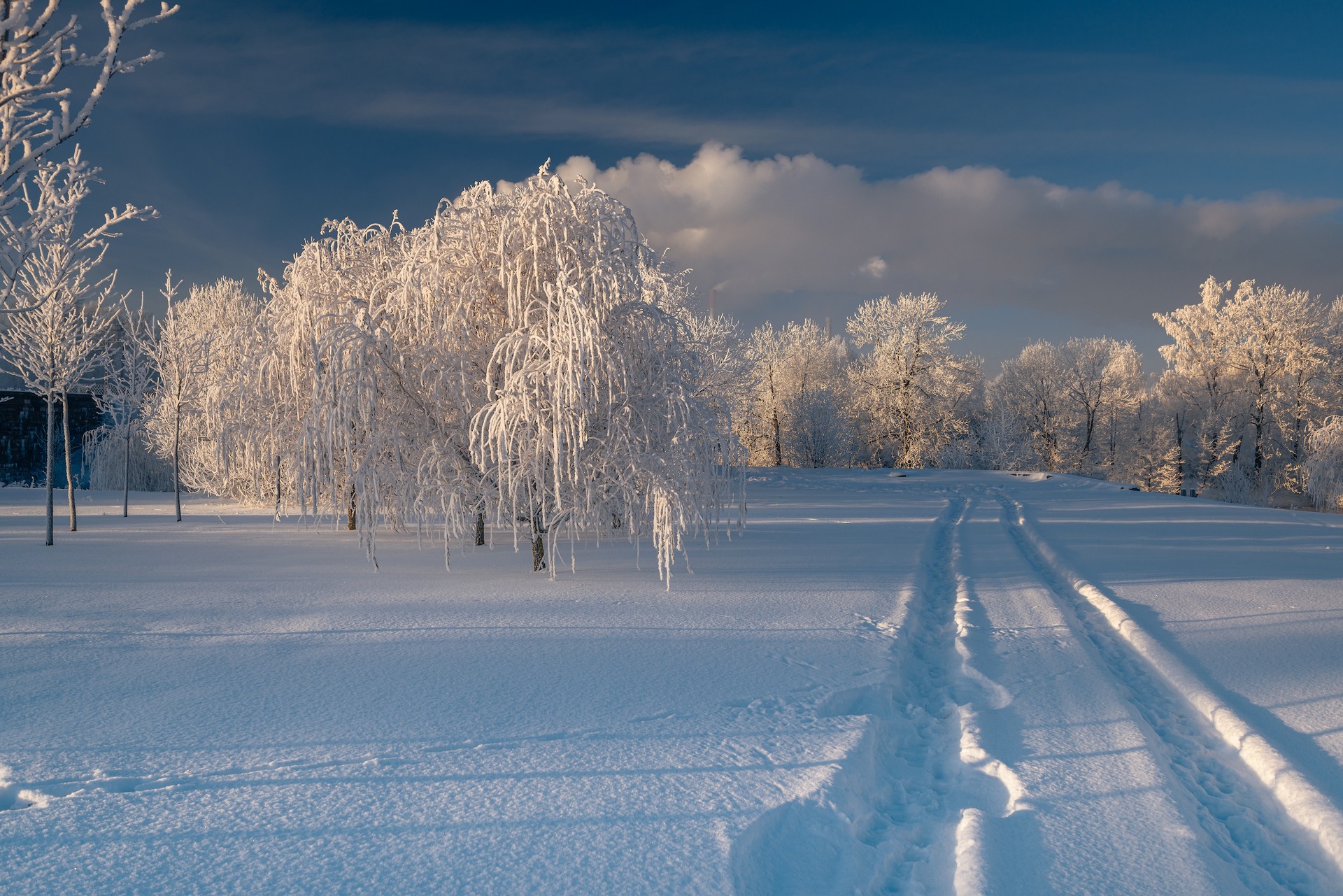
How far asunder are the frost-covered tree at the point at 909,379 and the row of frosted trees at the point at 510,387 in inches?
1259

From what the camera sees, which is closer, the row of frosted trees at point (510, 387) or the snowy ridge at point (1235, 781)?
the snowy ridge at point (1235, 781)

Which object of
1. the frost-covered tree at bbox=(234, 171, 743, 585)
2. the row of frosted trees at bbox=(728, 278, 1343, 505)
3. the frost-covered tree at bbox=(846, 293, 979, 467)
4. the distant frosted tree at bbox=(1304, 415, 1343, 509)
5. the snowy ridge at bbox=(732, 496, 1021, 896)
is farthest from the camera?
the frost-covered tree at bbox=(846, 293, 979, 467)

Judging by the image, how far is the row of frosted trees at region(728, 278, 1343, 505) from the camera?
3184 cm

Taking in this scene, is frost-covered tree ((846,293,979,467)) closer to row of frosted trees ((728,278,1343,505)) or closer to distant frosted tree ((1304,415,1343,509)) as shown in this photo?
row of frosted trees ((728,278,1343,505))

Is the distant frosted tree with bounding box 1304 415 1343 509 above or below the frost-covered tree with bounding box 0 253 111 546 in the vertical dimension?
below

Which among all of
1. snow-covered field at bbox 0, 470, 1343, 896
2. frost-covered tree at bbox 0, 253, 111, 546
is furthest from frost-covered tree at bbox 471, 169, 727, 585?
frost-covered tree at bbox 0, 253, 111, 546

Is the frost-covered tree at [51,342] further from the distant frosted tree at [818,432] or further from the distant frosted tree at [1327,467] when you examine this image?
the distant frosted tree at [1327,467]

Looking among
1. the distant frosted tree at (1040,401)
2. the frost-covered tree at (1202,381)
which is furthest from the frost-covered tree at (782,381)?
the frost-covered tree at (1202,381)

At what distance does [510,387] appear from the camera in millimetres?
7242

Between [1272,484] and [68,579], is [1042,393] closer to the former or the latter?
[1272,484]

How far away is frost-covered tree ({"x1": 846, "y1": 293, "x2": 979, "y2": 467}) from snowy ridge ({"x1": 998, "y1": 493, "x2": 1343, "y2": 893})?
33561mm

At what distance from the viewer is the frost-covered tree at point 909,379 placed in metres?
38.6

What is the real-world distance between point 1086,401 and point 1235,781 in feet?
139

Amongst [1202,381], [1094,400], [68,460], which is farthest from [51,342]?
[1094,400]
